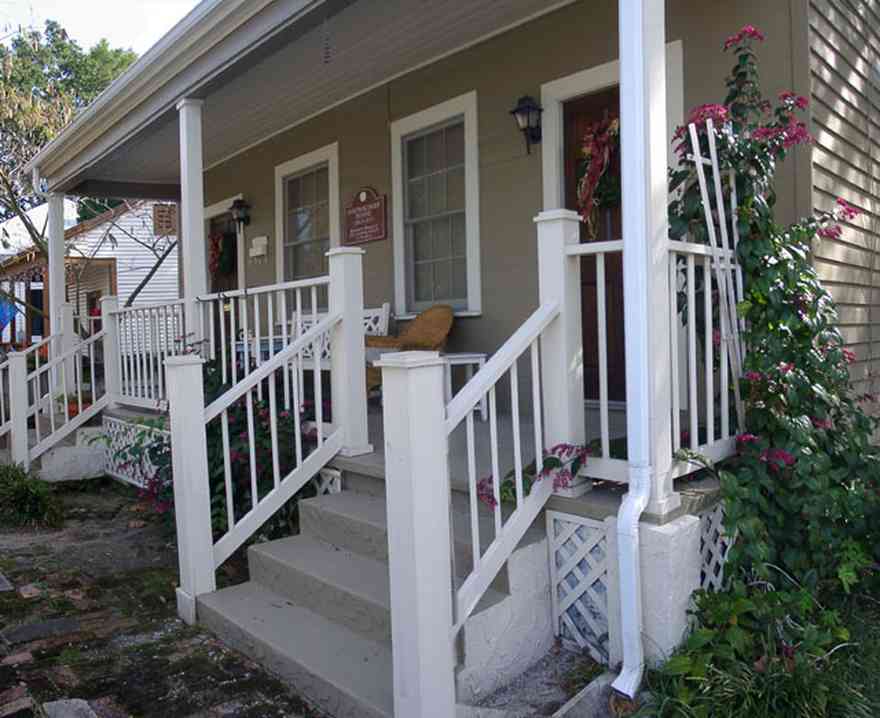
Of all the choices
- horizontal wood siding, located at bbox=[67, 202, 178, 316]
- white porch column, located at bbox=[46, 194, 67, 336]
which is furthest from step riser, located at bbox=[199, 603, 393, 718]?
horizontal wood siding, located at bbox=[67, 202, 178, 316]

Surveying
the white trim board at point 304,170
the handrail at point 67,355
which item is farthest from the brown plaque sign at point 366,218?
the handrail at point 67,355

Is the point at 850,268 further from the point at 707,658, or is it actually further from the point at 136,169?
the point at 136,169

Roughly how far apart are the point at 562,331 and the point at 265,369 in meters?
1.55

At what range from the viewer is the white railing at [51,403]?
6227mm

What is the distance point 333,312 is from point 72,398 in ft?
12.9

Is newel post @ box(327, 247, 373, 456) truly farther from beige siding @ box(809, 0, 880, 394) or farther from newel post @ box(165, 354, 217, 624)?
beige siding @ box(809, 0, 880, 394)

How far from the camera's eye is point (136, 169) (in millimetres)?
8125

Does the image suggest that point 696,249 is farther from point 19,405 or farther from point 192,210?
point 19,405

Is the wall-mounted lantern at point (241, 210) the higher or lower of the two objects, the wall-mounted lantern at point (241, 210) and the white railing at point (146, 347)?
the higher

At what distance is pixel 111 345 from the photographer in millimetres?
6414

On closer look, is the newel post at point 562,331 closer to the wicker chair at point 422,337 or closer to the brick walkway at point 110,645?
the brick walkway at point 110,645

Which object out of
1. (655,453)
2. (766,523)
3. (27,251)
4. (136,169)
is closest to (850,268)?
(766,523)

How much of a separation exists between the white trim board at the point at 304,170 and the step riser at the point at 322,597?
12.8 ft

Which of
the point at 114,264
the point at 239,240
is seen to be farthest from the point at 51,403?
the point at 114,264
